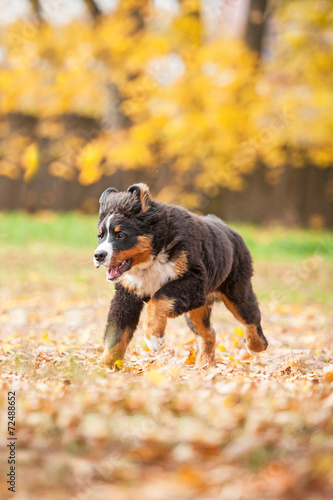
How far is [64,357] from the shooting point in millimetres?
5641

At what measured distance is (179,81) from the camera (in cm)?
1466

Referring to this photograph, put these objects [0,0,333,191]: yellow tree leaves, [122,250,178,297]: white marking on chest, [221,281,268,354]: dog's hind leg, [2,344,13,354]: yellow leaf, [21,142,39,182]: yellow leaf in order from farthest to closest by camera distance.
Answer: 1. [21,142,39,182]: yellow leaf
2. [0,0,333,191]: yellow tree leaves
3. [2,344,13,354]: yellow leaf
4. [221,281,268,354]: dog's hind leg
5. [122,250,178,297]: white marking on chest

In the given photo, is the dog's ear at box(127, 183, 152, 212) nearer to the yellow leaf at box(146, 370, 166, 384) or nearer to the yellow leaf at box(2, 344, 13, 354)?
the yellow leaf at box(146, 370, 166, 384)

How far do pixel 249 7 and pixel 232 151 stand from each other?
509cm

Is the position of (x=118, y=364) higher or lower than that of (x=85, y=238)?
higher

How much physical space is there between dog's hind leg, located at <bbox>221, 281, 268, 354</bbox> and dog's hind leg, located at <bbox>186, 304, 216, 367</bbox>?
0.26 meters

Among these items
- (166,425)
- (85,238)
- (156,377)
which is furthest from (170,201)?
(166,425)

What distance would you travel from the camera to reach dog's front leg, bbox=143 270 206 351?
183 inches

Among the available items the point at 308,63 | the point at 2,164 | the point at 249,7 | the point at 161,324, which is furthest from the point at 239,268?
the point at 2,164

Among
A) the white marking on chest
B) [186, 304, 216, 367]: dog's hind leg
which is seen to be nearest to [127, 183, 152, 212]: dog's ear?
the white marking on chest

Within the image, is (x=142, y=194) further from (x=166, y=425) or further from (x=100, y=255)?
(x=166, y=425)

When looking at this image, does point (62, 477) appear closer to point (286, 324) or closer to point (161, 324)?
point (161, 324)

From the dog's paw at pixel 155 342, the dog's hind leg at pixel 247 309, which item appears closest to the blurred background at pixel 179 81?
the dog's hind leg at pixel 247 309

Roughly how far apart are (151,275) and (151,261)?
115 mm
